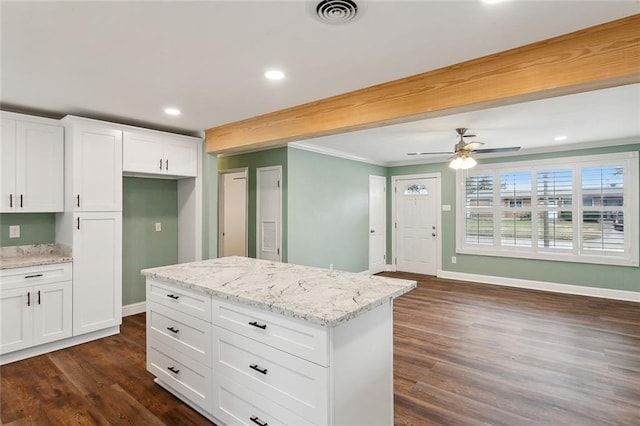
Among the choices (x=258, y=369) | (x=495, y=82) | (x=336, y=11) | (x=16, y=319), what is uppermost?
(x=336, y=11)

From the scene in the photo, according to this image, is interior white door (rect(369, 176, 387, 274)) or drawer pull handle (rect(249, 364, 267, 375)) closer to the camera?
drawer pull handle (rect(249, 364, 267, 375))

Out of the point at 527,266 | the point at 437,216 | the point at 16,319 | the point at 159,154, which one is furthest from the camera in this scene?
the point at 437,216

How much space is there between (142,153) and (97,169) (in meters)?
0.51

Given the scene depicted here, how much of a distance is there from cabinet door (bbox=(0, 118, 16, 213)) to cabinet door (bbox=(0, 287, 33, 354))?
803 mm

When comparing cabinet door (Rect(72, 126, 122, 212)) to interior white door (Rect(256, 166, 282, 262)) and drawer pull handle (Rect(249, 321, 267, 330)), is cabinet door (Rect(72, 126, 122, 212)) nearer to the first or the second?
interior white door (Rect(256, 166, 282, 262))

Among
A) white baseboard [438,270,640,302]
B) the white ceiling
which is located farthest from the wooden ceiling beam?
white baseboard [438,270,640,302]

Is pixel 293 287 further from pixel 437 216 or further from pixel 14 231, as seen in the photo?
pixel 437 216

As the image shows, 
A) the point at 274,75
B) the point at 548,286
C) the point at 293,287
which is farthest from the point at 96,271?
the point at 548,286

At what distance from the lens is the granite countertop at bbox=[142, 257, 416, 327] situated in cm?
160

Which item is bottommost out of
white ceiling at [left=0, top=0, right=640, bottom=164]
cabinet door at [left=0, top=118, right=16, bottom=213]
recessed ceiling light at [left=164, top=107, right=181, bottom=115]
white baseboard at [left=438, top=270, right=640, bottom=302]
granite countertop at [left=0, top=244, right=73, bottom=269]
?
white baseboard at [left=438, top=270, right=640, bottom=302]

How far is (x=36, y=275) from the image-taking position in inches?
123

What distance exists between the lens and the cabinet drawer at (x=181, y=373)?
2.11m

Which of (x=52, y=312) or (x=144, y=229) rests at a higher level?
(x=144, y=229)

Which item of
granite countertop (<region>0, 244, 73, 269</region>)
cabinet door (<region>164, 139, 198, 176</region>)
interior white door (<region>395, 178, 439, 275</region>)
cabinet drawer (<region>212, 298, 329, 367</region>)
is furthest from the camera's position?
interior white door (<region>395, 178, 439, 275</region>)
